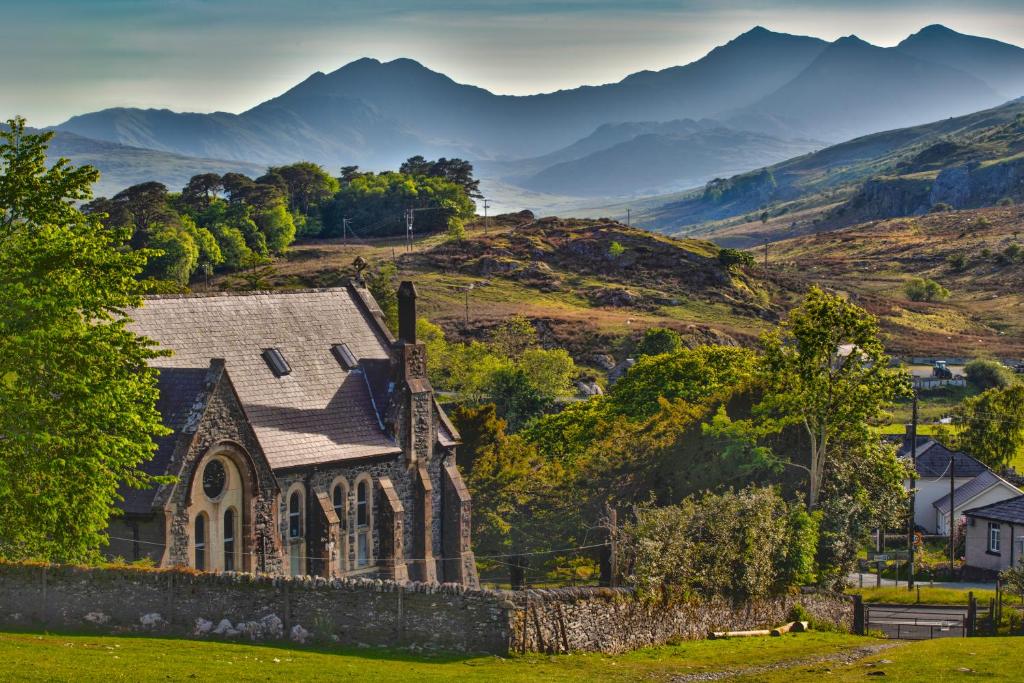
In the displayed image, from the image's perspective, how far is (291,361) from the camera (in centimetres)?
5112

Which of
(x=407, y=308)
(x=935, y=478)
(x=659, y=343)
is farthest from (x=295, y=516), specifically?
(x=659, y=343)

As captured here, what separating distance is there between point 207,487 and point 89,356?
293 inches

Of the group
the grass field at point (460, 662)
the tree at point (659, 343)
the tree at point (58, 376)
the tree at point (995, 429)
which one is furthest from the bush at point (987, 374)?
the tree at point (58, 376)

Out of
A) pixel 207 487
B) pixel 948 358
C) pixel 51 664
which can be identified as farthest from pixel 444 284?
pixel 51 664

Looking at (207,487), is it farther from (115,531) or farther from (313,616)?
(313,616)

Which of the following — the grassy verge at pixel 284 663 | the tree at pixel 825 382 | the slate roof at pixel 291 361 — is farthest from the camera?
the tree at pixel 825 382

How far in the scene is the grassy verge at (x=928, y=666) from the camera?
3294 centimetres

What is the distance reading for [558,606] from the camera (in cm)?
3575

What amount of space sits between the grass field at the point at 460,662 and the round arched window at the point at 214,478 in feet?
33.2

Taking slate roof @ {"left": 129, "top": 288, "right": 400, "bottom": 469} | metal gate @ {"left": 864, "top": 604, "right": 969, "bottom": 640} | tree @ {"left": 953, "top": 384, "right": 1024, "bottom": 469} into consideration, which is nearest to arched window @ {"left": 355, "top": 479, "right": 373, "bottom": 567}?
slate roof @ {"left": 129, "top": 288, "right": 400, "bottom": 469}

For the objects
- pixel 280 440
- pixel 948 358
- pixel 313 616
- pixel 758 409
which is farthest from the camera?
pixel 948 358

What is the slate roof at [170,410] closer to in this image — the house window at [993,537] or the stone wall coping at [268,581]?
the stone wall coping at [268,581]

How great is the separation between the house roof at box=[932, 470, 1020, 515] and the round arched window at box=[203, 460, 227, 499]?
54.3 m

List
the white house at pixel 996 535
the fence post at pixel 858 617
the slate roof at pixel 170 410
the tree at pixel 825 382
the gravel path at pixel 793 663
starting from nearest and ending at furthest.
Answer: the gravel path at pixel 793 663, the slate roof at pixel 170 410, the fence post at pixel 858 617, the tree at pixel 825 382, the white house at pixel 996 535
